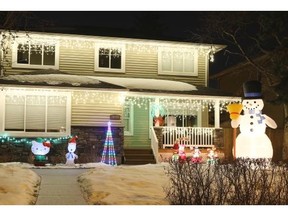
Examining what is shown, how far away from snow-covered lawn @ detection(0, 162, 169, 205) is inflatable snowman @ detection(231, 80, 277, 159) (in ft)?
8.45

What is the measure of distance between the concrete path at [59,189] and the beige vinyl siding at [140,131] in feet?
23.5

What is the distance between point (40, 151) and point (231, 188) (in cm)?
927

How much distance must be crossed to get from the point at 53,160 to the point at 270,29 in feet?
29.4

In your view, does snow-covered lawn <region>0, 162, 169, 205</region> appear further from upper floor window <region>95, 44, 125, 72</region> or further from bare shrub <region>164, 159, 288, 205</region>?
upper floor window <region>95, 44, 125, 72</region>

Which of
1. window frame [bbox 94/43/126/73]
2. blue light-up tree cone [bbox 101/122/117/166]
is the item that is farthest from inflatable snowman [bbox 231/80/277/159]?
window frame [bbox 94/43/126/73]

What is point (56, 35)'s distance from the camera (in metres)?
21.0

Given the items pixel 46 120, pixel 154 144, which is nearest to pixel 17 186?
pixel 46 120

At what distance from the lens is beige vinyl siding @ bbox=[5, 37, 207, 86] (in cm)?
2158

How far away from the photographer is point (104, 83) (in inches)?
793

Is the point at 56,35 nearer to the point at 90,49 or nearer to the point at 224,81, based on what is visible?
the point at 90,49

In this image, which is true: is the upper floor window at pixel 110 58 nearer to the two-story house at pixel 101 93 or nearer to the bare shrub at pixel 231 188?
the two-story house at pixel 101 93

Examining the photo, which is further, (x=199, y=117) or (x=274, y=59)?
(x=199, y=117)
